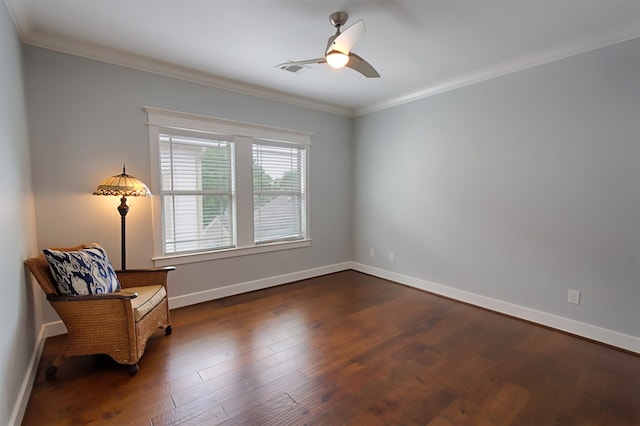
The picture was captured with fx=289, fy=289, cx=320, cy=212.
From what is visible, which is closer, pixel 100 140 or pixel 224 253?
pixel 100 140

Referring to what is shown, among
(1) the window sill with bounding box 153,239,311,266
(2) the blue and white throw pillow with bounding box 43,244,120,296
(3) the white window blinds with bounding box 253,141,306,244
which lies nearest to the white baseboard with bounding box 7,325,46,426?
(2) the blue and white throw pillow with bounding box 43,244,120,296

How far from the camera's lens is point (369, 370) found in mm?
2084

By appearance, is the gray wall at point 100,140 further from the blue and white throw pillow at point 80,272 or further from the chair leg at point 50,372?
the chair leg at point 50,372

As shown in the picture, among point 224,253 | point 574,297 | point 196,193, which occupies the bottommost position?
point 574,297

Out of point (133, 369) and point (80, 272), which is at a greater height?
point (80, 272)

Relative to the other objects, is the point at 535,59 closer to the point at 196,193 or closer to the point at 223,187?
the point at 223,187

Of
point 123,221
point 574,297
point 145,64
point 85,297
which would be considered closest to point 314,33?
point 145,64

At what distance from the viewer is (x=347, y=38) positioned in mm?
1930

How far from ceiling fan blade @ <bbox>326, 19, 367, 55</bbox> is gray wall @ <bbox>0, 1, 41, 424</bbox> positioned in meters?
1.97

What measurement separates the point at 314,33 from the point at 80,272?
254 centimetres

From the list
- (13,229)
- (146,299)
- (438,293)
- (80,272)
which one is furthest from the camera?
(438,293)

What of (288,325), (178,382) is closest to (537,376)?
(288,325)

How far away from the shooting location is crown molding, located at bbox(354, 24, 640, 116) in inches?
91.5

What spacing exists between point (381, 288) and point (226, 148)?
270cm
